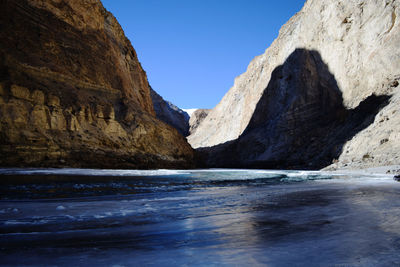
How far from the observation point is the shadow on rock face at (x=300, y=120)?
1001 inches

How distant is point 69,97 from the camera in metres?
18.3

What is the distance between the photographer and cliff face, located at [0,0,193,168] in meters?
15.1

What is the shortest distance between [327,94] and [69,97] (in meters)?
28.3

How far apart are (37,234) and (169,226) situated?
105cm

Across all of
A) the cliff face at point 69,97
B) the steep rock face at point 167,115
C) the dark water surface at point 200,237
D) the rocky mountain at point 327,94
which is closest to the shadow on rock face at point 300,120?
the rocky mountain at point 327,94

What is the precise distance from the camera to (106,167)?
17.8 m

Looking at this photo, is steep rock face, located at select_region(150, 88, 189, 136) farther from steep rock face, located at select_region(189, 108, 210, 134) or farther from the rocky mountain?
the rocky mountain

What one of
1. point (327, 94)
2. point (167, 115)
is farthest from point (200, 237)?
point (167, 115)

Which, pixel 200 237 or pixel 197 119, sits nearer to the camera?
pixel 200 237

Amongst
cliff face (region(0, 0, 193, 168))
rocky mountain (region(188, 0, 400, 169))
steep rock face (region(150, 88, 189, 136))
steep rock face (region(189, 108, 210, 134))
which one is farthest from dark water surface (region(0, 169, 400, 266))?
steep rock face (region(189, 108, 210, 134))

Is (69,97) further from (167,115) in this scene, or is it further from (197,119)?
(197,119)

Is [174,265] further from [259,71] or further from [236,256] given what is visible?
[259,71]

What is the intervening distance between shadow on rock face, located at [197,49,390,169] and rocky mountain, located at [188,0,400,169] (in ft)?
0.39

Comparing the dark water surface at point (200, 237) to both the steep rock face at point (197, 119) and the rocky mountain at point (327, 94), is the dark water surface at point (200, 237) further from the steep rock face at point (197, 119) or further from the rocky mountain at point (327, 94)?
the steep rock face at point (197, 119)
